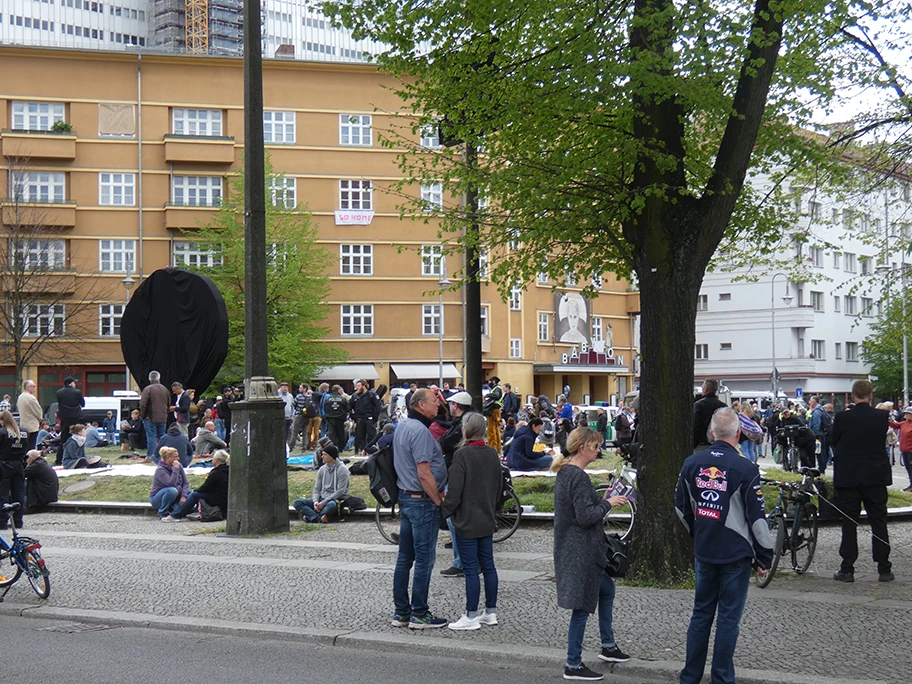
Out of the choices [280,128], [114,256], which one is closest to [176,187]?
[114,256]

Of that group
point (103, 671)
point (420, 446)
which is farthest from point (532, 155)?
point (103, 671)

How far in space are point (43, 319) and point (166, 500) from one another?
3890 centimetres

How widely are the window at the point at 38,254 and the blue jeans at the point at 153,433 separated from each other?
29.4m

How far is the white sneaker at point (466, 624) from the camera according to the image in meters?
9.36

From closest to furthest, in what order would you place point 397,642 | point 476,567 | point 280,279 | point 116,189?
point 397,642 < point 476,567 < point 280,279 < point 116,189

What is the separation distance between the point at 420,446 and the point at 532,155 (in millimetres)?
4258

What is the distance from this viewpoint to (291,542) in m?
14.8

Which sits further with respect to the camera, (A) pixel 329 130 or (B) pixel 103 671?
(A) pixel 329 130

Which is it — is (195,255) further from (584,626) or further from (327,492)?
(584,626)

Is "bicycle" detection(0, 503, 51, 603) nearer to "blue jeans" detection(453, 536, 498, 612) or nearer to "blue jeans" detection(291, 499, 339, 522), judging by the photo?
"blue jeans" detection(453, 536, 498, 612)

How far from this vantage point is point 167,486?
18.3 metres

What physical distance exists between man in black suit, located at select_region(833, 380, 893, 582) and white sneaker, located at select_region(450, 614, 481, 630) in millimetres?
4252

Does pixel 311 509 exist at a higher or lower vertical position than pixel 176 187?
lower

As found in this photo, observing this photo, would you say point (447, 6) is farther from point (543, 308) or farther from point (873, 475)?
point (543, 308)
